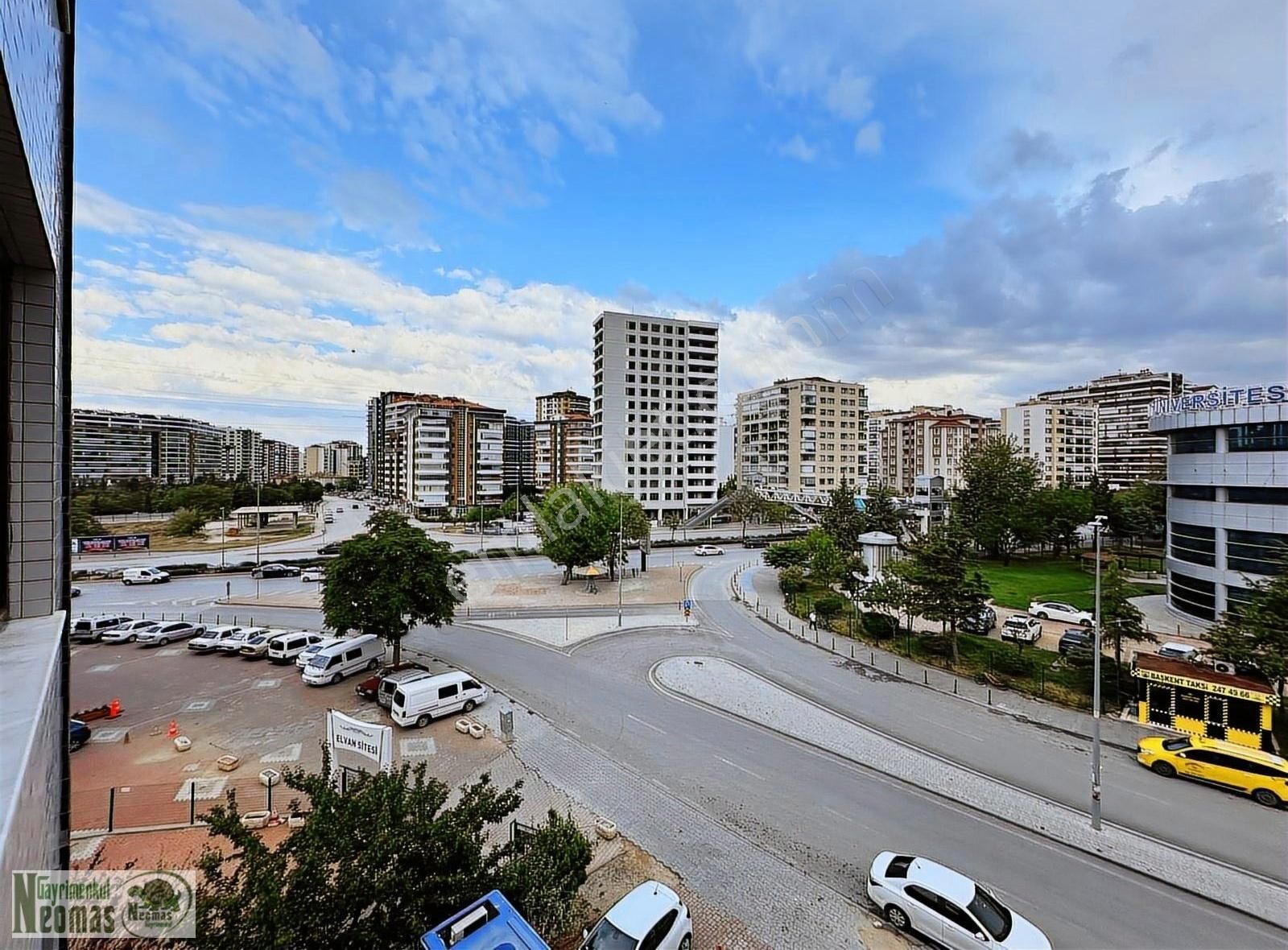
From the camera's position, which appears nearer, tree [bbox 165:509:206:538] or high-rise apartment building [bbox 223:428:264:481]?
tree [bbox 165:509:206:538]

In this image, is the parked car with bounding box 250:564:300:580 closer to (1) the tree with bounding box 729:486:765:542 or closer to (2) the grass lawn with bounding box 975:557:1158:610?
(1) the tree with bounding box 729:486:765:542

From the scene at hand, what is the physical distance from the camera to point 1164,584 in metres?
34.5

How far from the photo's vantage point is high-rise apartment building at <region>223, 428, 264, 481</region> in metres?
129

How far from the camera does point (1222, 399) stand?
79.6 ft

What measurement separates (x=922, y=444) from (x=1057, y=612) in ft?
227

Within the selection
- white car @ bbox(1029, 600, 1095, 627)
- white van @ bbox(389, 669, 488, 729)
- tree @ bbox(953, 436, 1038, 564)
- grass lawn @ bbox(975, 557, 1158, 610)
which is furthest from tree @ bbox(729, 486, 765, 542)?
white van @ bbox(389, 669, 488, 729)

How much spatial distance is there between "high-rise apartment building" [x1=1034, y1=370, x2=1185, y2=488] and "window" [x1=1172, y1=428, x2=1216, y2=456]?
6628cm

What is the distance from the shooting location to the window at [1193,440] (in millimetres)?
24594

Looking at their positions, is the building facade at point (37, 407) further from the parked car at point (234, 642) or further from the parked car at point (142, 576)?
the parked car at point (142, 576)

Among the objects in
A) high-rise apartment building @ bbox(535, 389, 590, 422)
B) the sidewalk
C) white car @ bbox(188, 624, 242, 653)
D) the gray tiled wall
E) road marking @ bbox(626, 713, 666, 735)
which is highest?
high-rise apartment building @ bbox(535, 389, 590, 422)

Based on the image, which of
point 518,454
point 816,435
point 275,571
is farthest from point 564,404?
point 275,571

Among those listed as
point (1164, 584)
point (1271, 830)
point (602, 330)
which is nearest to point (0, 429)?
point (1271, 830)

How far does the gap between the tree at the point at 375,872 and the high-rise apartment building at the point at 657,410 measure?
2119 inches

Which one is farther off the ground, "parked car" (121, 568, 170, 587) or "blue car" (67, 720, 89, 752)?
"parked car" (121, 568, 170, 587)
